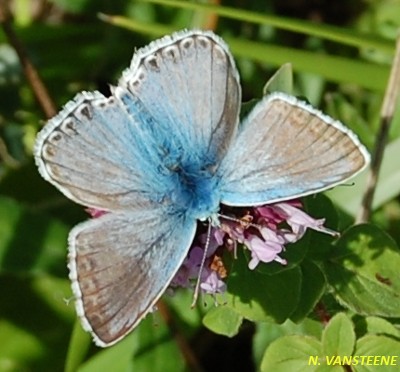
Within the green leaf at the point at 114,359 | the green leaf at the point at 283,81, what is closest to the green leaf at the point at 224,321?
the green leaf at the point at 283,81

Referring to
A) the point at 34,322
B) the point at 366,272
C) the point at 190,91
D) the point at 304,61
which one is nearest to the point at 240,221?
the point at 190,91

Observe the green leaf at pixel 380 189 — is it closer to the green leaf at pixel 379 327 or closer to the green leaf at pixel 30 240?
the green leaf at pixel 379 327

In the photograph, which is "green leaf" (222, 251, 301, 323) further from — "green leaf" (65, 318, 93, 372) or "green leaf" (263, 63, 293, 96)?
"green leaf" (65, 318, 93, 372)

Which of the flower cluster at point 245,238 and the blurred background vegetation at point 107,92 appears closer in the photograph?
the flower cluster at point 245,238

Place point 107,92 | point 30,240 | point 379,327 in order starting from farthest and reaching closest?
point 107,92, point 30,240, point 379,327

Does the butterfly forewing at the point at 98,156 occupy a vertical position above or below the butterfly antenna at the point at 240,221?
above

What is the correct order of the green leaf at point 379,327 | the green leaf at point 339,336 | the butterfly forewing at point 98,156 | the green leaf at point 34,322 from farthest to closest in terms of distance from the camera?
the green leaf at point 34,322, the green leaf at point 379,327, the green leaf at point 339,336, the butterfly forewing at point 98,156

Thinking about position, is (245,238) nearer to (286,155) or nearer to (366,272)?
(286,155)
